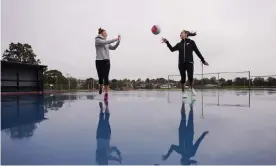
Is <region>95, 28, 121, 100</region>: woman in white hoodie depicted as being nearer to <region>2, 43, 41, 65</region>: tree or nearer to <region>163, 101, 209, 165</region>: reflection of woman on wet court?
<region>163, 101, 209, 165</region>: reflection of woman on wet court

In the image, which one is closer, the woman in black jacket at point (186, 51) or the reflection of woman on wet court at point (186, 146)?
the reflection of woman on wet court at point (186, 146)

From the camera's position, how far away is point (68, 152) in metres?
1.48

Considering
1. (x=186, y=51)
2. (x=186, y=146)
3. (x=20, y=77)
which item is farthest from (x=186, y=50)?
(x=20, y=77)

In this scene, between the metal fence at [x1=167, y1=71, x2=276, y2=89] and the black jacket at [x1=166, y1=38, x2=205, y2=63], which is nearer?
the black jacket at [x1=166, y1=38, x2=205, y2=63]

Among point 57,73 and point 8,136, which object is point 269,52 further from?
point 57,73

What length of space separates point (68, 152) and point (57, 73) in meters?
42.5

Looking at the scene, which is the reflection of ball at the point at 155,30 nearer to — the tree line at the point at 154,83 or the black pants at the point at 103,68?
the black pants at the point at 103,68

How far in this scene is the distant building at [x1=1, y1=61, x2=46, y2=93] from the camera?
1293 cm

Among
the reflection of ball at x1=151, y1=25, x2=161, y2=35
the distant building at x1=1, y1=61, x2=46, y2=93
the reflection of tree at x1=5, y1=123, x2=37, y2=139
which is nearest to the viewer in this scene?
the reflection of tree at x1=5, y1=123, x2=37, y2=139

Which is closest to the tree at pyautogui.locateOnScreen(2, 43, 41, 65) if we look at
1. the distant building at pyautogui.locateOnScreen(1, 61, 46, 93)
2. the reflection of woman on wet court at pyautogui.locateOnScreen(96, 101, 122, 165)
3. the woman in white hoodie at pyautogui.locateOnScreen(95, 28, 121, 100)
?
the distant building at pyautogui.locateOnScreen(1, 61, 46, 93)

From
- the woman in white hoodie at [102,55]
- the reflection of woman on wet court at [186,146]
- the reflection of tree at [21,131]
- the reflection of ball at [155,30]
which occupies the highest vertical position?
the reflection of ball at [155,30]

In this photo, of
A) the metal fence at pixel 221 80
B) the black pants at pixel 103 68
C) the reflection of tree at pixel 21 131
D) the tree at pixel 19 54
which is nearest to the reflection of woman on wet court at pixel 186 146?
the reflection of tree at pixel 21 131

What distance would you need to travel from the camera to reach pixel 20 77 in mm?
14188

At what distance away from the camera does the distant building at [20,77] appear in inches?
509
